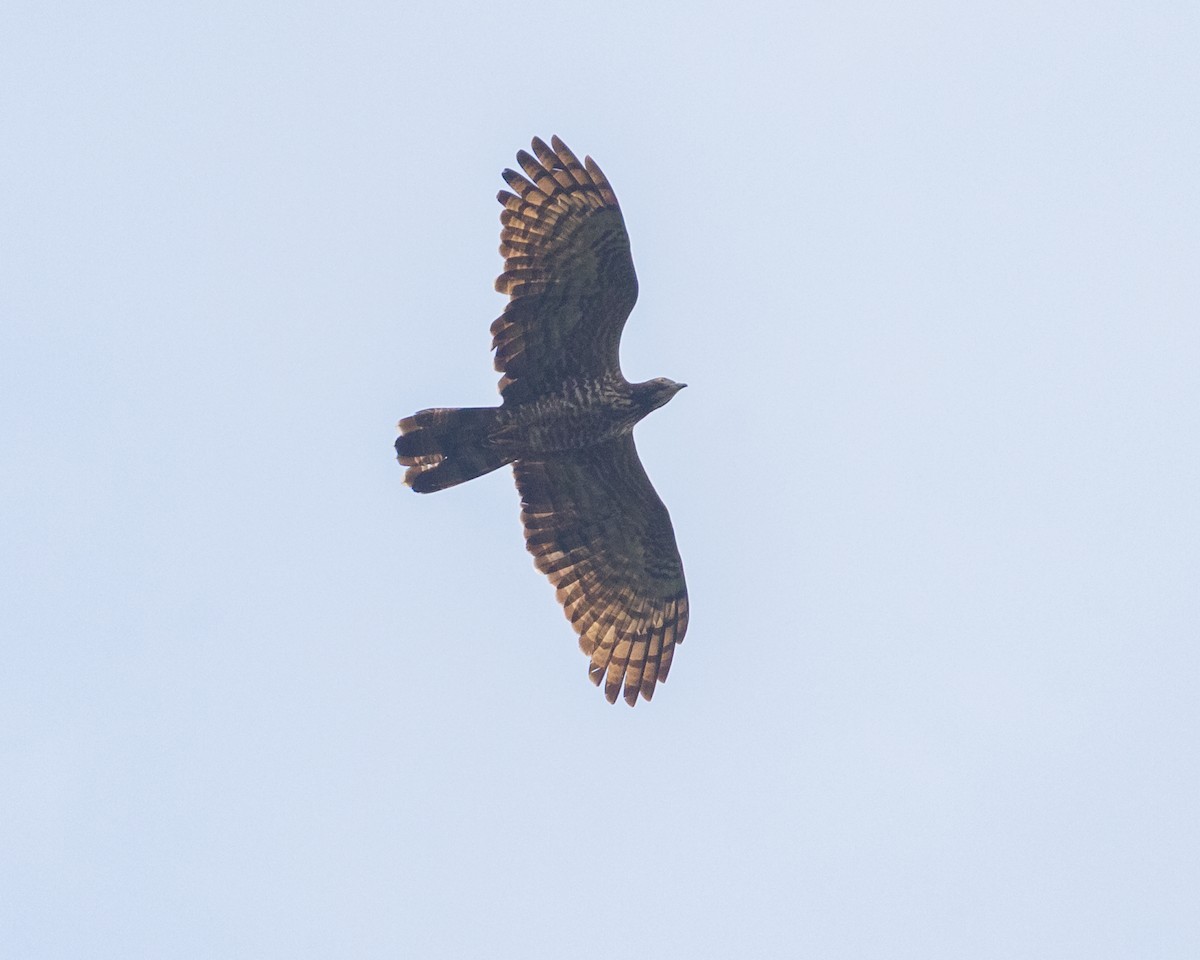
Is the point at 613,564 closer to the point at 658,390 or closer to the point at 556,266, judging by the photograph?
the point at 658,390

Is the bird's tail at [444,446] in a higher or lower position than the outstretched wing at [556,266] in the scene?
lower

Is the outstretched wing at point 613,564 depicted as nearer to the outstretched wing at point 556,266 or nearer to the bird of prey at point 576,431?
the bird of prey at point 576,431

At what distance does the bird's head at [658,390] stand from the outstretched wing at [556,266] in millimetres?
737

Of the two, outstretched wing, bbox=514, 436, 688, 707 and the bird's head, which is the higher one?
the bird's head

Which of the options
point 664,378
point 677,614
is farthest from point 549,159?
point 677,614

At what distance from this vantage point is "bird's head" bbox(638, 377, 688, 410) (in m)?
19.9

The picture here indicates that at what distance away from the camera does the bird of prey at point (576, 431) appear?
1933cm

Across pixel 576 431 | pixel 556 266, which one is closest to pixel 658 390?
pixel 576 431

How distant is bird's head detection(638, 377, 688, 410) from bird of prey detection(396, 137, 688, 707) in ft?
0.05

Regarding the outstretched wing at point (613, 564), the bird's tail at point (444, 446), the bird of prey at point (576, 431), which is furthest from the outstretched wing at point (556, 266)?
the outstretched wing at point (613, 564)

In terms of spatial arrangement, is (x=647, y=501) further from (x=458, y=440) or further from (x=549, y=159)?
(x=549, y=159)

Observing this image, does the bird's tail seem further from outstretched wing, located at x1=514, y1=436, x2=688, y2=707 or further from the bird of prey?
outstretched wing, located at x1=514, y1=436, x2=688, y2=707

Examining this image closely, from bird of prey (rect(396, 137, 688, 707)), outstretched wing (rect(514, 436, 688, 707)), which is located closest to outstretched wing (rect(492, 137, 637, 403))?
bird of prey (rect(396, 137, 688, 707))

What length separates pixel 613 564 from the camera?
21.1 meters
